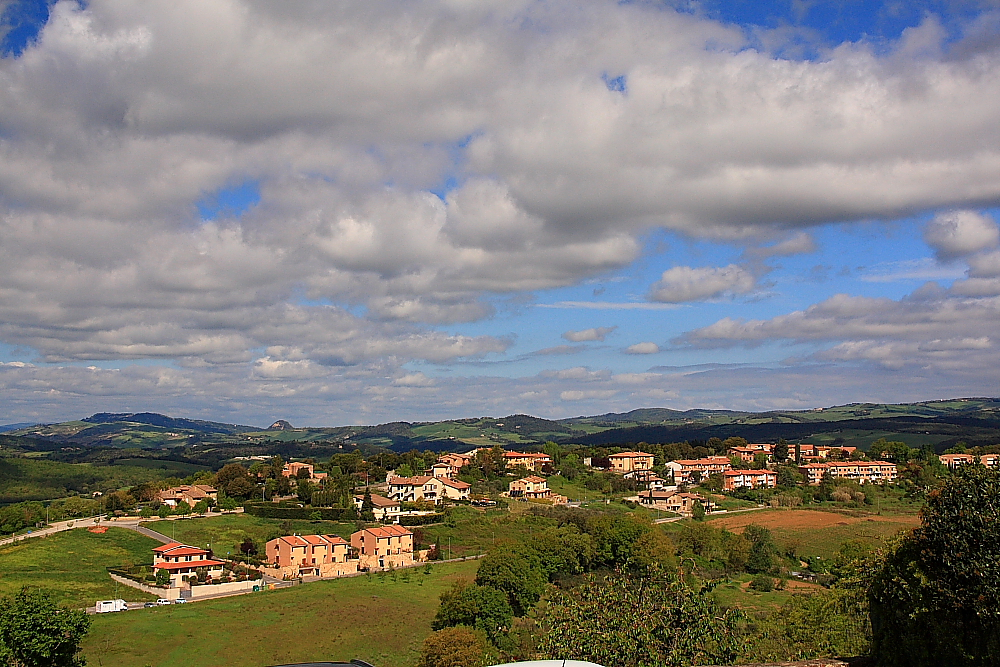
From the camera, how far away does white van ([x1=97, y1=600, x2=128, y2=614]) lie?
46622mm

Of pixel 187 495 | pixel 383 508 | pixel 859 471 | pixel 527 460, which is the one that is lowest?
pixel 383 508

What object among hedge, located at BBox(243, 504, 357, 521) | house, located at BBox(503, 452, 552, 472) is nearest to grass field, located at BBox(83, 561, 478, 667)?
hedge, located at BBox(243, 504, 357, 521)

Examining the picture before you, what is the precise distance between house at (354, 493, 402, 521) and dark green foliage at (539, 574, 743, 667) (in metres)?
70.2

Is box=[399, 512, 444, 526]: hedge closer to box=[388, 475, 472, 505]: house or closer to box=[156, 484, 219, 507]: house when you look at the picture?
box=[388, 475, 472, 505]: house

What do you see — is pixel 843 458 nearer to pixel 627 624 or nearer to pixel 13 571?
pixel 13 571

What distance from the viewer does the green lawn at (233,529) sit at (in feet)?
229

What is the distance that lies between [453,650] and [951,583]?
26.6 m

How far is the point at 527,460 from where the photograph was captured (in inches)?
4852

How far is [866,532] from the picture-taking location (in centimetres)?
7019

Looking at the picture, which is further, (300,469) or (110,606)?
(300,469)

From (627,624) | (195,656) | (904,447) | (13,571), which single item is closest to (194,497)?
(13,571)

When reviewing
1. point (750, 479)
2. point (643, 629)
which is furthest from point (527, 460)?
point (643, 629)

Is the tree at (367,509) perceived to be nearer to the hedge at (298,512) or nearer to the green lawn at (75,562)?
the hedge at (298,512)

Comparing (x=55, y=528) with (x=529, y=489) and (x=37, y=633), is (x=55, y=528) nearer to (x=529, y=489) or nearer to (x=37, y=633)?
(x=529, y=489)
